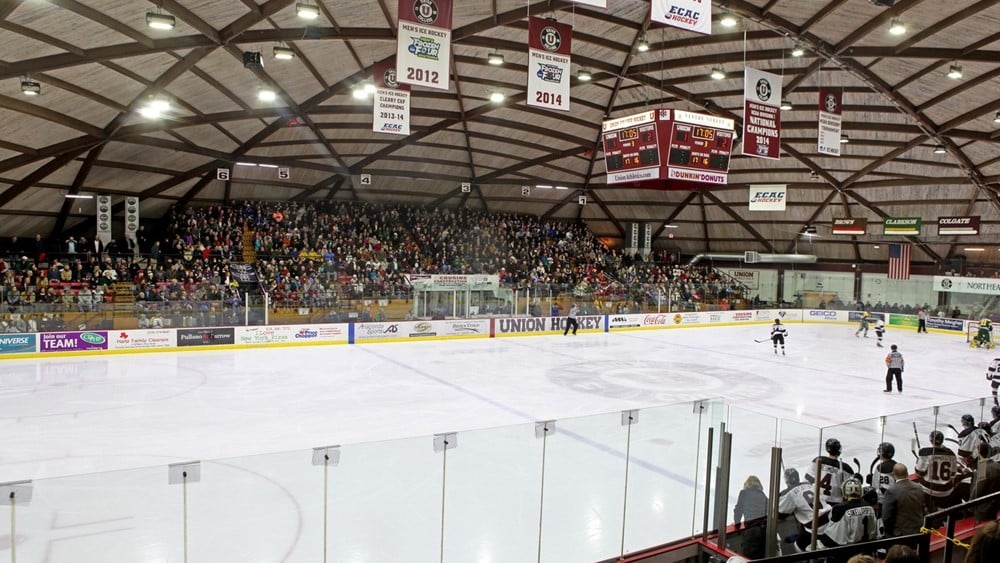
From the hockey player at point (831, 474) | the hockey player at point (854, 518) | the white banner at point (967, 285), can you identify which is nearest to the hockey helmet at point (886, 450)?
the hockey player at point (831, 474)

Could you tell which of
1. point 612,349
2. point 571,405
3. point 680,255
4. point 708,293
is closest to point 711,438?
point 571,405

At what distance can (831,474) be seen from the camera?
19.6 ft

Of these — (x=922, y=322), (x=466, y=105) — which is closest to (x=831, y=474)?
(x=466, y=105)

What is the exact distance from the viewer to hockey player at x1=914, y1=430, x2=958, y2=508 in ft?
22.0

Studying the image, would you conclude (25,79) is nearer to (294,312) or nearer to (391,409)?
(294,312)

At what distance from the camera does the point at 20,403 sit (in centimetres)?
1324

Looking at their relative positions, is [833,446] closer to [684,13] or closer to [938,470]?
[938,470]

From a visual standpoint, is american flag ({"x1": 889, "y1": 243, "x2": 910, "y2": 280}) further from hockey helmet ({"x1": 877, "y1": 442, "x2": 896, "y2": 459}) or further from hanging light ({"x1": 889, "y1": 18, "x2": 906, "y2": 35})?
hockey helmet ({"x1": 877, "y1": 442, "x2": 896, "y2": 459})

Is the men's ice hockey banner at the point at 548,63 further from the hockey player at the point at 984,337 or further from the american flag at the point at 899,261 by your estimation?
the american flag at the point at 899,261

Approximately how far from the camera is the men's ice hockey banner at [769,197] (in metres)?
28.8

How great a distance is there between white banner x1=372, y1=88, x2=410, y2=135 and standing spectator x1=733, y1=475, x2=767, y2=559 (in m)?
12.5

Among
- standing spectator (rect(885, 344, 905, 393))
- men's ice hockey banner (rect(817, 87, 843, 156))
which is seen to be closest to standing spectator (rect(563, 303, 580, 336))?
men's ice hockey banner (rect(817, 87, 843, 156))

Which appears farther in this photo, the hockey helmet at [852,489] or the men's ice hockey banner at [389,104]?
the men's ice hockey banner at [389,104]

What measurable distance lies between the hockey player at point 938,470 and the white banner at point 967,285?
109 feet
